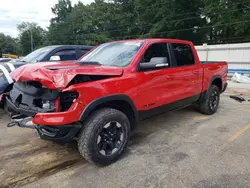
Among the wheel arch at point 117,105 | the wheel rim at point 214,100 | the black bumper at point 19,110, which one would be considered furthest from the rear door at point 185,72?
the black bumper at point 19,110

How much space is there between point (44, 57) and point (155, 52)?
332cm

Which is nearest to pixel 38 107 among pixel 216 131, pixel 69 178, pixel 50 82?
pixel 50 82

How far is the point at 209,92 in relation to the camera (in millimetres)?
5293

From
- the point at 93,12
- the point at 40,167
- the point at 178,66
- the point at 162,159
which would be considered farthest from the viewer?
the point at 93,12

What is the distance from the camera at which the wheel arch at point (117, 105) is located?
8.86ft

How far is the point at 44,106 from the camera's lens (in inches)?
107

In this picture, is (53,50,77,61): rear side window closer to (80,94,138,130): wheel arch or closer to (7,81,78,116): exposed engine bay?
(7,81,78,116): exposed engine bay

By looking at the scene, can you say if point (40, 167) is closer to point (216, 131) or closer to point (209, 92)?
point (216, 131)

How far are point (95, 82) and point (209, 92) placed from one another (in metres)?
3.55

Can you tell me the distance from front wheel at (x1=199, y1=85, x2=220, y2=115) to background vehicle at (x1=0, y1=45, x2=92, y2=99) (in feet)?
12.8

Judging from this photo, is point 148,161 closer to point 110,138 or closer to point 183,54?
point 110,138

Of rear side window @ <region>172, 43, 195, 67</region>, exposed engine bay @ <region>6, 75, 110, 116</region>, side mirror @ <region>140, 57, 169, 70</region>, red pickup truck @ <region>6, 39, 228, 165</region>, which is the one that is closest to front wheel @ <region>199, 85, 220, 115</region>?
rear side window @ <region>172, 43, 195, 67</region>

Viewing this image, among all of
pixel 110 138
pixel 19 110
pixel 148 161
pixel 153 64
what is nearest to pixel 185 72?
pixel 153 64

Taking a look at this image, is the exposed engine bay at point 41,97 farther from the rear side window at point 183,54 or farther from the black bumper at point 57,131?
the rear side window at point 183,54
